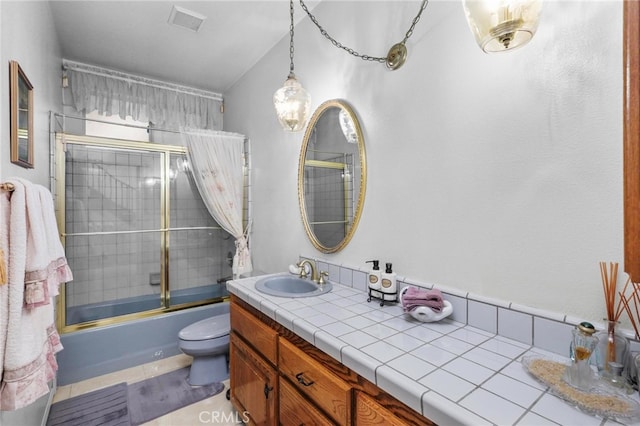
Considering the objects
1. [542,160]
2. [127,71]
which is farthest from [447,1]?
[127,71]

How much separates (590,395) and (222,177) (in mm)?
2656

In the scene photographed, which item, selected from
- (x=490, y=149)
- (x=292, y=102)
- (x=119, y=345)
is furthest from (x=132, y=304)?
(x=490, y=149)

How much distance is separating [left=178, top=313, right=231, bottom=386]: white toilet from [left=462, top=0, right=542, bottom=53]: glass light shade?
2.26 meters

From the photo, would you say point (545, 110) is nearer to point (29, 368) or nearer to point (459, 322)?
point (459, 322)

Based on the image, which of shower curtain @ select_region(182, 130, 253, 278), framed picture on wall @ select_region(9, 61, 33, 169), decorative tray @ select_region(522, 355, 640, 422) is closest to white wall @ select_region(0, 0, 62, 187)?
framed picture on wall @ select_region(9, 61, 33, 169)

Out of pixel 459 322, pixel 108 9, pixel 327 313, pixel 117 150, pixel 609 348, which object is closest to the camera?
pixel 609 348

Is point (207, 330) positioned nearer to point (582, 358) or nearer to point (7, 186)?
point (7, 186)

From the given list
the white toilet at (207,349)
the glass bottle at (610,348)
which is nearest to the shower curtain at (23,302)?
the white toilet at (207,349)

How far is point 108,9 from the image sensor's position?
2.00 m

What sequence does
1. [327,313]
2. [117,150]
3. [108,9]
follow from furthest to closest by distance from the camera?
[117,150] < [108,9] < [327,313]

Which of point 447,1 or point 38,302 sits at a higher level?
point 447,1

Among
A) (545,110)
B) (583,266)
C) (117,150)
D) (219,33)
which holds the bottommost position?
(583,266)

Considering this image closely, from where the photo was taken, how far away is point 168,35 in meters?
2.29

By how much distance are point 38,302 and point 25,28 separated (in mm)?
1250
